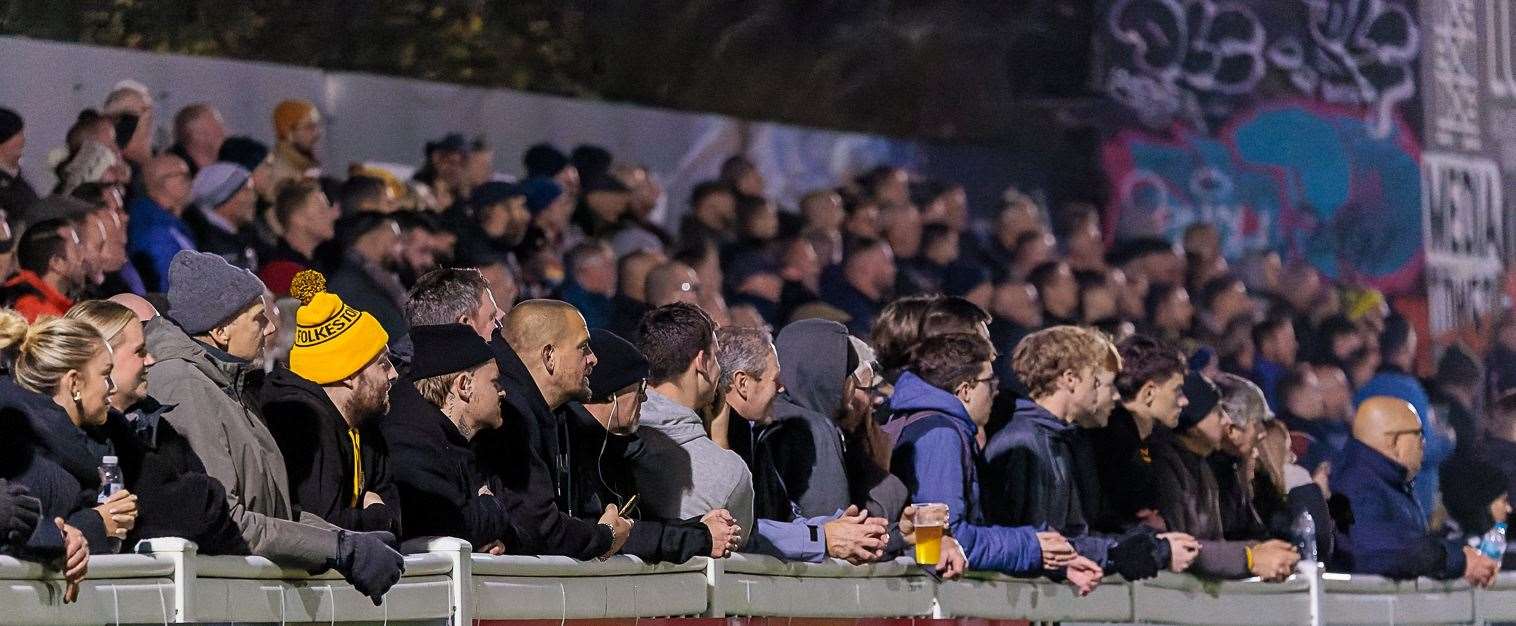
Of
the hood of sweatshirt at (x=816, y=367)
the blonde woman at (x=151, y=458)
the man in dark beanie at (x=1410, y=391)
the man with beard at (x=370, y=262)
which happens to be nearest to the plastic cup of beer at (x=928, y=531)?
the hood of sweatshirt at (x=816, y=367)

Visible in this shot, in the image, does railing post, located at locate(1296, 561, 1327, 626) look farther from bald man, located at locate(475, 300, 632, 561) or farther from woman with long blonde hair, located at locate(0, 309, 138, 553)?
woman with long blonde hair, located at locate(0, 309, 138, 553)

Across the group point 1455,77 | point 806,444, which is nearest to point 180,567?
point 806,444

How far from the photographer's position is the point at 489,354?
21.0 feet

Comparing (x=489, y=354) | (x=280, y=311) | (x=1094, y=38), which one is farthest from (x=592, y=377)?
(x=1094, y=38)

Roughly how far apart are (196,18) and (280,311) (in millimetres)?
4019

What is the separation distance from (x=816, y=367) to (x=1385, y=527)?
10.4 feet

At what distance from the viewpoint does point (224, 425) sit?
237 inches

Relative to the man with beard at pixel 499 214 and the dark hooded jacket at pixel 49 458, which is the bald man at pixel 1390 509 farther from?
the dark hooded jacket at pixel 49 458

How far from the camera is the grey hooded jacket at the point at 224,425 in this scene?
5957mm

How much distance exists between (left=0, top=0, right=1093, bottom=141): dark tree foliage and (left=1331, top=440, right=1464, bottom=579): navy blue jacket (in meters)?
6.03

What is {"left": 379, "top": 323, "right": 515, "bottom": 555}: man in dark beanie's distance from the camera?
20.4 feet

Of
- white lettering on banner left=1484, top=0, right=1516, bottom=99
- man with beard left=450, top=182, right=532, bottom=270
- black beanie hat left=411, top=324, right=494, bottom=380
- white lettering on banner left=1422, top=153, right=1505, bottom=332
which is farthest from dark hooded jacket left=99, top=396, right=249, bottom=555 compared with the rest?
white lettering on banner left=1484, top=0, right=1516, bottom=99

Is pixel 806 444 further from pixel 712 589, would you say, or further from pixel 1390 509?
pixel 1390 509

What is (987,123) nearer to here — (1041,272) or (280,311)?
(1041,272)
